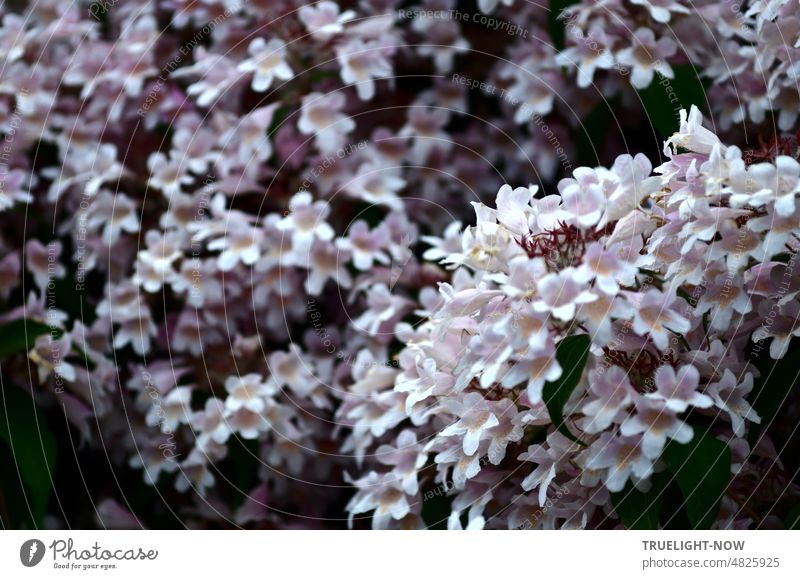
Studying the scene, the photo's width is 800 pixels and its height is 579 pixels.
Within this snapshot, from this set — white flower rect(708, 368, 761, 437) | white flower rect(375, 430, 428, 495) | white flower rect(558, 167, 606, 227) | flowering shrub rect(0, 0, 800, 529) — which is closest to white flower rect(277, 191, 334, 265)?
flowering shrub rect(0, 0, 800, 529)

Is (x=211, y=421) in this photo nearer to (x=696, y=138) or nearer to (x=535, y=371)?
(x=535, y=371)

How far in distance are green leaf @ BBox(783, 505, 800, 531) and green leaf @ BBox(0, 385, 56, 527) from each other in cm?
86

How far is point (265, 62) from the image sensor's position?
1247 mm

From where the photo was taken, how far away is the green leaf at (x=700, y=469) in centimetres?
79

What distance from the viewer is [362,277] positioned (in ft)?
4.09

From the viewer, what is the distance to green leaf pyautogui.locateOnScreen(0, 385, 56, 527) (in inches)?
42.6

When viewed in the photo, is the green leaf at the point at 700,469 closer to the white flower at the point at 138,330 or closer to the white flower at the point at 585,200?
the white flower at the point at 585,200

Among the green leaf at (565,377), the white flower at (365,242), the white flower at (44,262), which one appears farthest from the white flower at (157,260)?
the green leaf at (565,377)

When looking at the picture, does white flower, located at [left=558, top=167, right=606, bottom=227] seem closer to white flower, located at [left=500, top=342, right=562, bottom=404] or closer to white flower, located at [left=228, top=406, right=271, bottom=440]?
white flower, located at [left=500, top=342, right=562, bottom=404]

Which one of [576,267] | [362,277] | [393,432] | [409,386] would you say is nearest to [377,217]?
[362,277]

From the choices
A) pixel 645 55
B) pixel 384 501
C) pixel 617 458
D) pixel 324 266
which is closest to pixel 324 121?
pixel 324 266

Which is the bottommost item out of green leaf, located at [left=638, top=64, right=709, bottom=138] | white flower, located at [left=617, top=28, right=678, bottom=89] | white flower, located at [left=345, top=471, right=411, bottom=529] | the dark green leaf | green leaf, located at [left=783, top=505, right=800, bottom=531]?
white flower, located at [left=345, top=471, right=411, bottom=529]

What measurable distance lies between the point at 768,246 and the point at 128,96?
102 centimetres

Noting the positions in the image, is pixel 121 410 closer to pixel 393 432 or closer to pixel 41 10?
pixel 393 432
